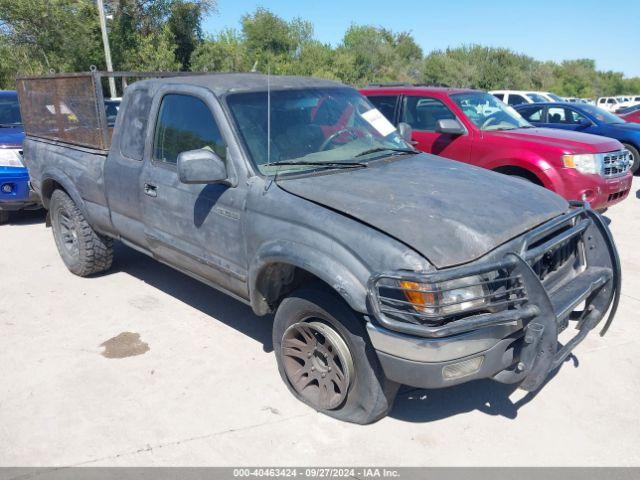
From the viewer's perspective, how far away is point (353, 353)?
2990 mm

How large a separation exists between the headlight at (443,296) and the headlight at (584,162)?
4336 millimetres

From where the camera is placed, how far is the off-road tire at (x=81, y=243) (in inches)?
208

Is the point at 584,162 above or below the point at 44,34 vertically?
below

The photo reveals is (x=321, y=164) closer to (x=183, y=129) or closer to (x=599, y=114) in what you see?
(x=183, y=129)

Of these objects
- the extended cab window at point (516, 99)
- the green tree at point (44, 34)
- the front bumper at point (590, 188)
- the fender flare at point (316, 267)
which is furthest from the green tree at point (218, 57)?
the fender flare at point (316, 267)

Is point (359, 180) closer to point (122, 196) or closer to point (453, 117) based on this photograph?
point (122, 196)

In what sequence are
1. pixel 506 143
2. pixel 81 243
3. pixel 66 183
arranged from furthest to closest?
1. pixel 506 143
2. pixel 81 243
3. pixel 66 183

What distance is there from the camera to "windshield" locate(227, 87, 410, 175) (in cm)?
359

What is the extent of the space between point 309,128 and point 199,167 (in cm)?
90

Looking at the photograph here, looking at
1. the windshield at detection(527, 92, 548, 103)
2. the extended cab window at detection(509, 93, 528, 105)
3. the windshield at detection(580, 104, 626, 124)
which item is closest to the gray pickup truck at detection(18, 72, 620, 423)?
the windshield at detection(580, 104, 626, 124)

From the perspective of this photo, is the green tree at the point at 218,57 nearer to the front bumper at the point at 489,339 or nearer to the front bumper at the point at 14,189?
the front bumper at the point at 14,189

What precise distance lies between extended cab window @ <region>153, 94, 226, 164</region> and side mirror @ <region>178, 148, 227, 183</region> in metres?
0.24

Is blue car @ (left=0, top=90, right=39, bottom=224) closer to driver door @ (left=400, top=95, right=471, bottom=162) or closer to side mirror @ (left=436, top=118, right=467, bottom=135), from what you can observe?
driver door @ (left=400, top=95, right=471, bottom=162)

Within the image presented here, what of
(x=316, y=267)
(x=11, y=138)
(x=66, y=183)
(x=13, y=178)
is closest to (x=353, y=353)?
(x=316, y=267)
